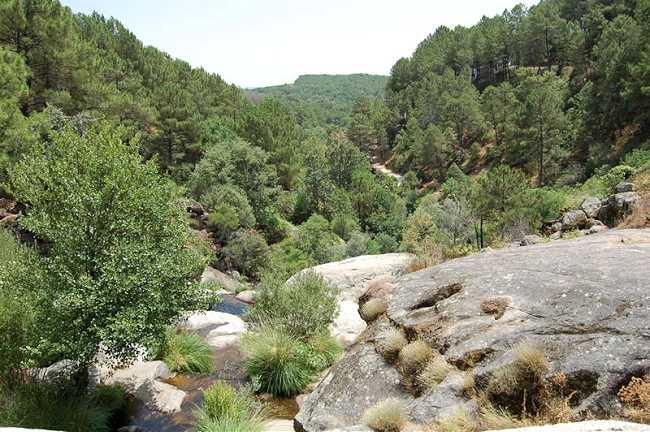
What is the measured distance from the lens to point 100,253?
11.5 m

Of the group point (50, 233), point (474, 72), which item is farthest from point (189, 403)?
point (474, 72)

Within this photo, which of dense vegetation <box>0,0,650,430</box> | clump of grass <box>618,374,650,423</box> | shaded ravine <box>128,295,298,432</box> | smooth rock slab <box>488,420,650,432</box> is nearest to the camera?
smooth rock slab <box>488,420,650,432</box>

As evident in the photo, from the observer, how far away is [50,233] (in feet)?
36.2

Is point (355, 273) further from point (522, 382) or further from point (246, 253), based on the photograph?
point (522, 382)

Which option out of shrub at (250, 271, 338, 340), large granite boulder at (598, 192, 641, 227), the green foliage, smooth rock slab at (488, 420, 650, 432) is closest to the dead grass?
smooth rock slab at (488, 420, 650, 432)

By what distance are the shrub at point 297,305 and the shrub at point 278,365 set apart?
1040 mm

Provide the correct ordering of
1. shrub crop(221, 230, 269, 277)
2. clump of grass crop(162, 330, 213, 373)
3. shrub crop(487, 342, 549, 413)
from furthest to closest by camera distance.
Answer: shrub crop(221, 230, 269, 277) → clump of grass crop(162, 330, 213, 373) → shrub crop(487, 342, 549, 413)

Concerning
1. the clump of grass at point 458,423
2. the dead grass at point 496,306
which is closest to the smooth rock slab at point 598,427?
the clump of grass at point 458,423

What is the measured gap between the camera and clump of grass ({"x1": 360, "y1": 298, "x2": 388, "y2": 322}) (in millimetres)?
9589

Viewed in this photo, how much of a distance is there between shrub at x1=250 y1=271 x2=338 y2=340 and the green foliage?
3.66 meters

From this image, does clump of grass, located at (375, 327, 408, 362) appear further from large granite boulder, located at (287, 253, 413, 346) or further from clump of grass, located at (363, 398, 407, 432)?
large granite boulder, located at (287, 253, 413, 346)

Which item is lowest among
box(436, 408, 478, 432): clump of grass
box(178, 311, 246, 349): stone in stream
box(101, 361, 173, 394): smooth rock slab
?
box(178, 311, 246, 349): stone in stream

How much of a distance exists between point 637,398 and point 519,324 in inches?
Answer: 75.9

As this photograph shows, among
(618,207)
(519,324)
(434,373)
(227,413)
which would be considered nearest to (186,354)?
(227,413)
